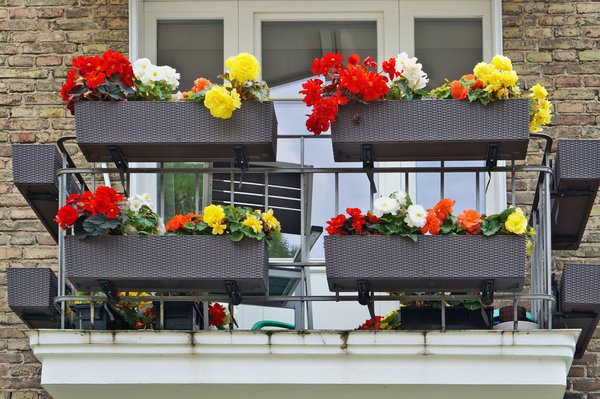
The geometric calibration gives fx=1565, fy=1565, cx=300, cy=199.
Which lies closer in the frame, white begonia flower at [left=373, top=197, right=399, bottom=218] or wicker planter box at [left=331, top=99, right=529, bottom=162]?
white begonia flower at [left=373, top=197, right=399, bottom=218]

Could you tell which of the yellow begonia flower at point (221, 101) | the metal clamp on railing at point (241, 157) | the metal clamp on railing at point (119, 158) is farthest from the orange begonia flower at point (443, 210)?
the metal clamp on railing at point (119, 158)

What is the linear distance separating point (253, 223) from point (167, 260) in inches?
18.4

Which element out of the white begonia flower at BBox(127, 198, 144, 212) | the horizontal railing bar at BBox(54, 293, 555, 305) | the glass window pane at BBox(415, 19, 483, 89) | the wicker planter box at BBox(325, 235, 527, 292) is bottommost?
the horizontal railing bar at BBox(54, 293, 555, 305)

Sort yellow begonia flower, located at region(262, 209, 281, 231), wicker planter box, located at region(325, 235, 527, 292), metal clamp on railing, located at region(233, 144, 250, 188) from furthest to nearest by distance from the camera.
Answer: metal clamp on railing, located at region(233, 144, 250, 188), yellow begonia flower, located at region(262, 209, 281, 231), wicker planter box, located at region(325, 235, 527, 292)

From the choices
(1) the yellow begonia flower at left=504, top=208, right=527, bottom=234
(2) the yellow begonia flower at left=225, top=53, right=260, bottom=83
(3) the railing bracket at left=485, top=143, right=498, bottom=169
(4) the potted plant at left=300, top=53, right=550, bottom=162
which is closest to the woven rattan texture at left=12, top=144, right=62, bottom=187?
(2) the yellow begonia flower at left=225, top=53, right=260, bottom=83

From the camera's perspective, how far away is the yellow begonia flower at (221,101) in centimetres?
788

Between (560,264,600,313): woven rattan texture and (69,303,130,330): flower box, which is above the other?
(560,264,600,313): woven rattan texture

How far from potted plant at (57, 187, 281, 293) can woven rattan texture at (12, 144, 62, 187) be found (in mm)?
255

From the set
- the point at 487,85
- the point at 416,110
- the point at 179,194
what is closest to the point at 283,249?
the point at 179,194

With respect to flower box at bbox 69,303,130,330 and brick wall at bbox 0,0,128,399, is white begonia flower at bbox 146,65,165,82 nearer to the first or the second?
flower box at bbox 69,303,130,330

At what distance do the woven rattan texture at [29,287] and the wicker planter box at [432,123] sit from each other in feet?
5.43

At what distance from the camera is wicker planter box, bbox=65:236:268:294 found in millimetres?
7766

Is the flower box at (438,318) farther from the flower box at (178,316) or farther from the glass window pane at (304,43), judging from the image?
the glass window pane at (304,43)

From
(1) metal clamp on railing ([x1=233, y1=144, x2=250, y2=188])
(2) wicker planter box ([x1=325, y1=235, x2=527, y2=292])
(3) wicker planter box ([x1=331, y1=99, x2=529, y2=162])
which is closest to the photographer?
(2) wicker planter box ([x1=325, y1=235, x2=527, y2=292])
